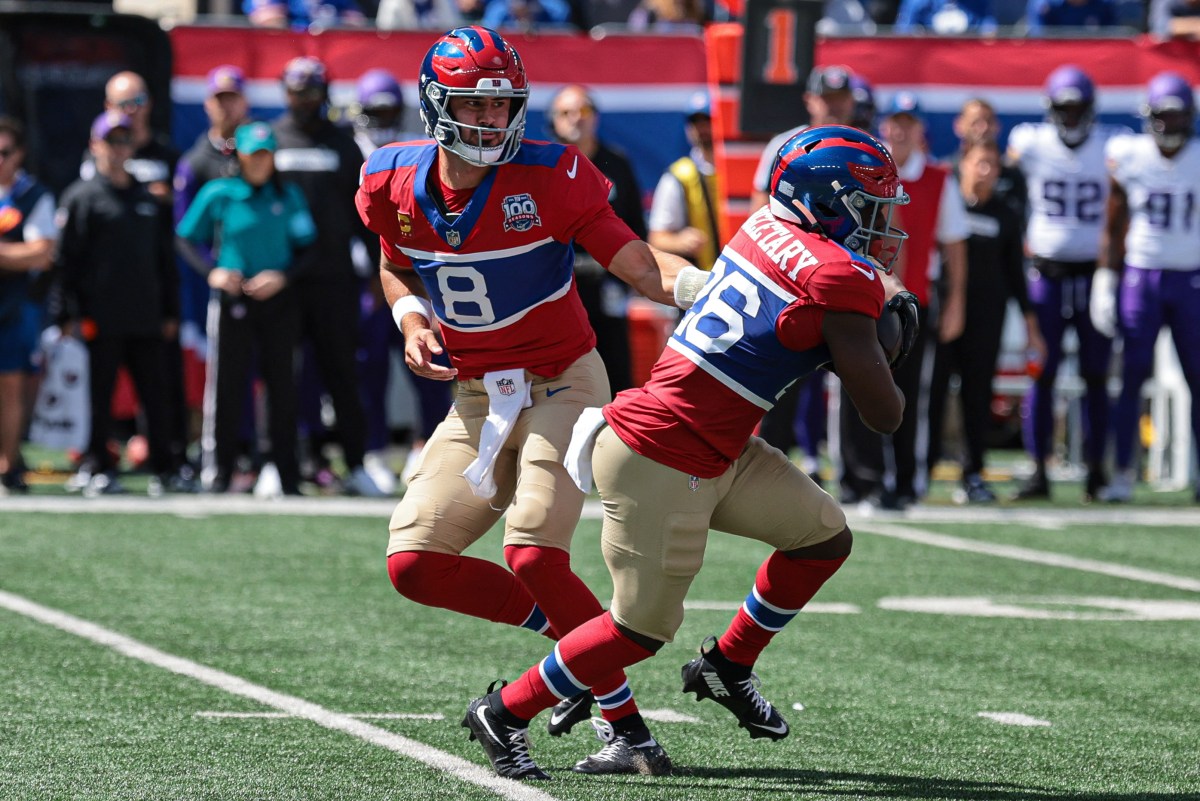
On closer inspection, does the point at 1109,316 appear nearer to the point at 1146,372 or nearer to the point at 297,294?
the point at 1146,372

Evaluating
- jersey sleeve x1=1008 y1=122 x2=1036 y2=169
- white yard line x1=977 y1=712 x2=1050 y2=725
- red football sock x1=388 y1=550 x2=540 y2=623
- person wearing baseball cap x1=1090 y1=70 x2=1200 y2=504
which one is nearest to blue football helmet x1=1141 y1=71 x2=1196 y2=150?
person wearing baseball cap x1=1090 y1=70 x2=1200 y2=504

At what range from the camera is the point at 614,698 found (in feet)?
15.6

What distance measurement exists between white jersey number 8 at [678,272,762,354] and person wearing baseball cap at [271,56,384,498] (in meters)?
6.24

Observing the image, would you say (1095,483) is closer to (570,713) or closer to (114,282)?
(114,282)

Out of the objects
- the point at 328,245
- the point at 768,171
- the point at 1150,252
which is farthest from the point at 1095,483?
the point at 328,245

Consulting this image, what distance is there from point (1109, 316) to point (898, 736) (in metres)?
6.67

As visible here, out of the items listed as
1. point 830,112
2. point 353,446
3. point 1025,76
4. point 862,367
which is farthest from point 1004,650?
point 1025,76

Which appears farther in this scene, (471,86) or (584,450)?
(471,86)

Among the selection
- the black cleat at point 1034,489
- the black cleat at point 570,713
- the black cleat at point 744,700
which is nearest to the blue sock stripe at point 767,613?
the black cleat at point 744,700

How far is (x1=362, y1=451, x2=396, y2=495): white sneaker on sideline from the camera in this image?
35.3 feet

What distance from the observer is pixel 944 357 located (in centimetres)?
1098

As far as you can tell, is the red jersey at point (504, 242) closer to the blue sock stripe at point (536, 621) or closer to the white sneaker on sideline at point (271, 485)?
the blue sock stripe at point (536, 621)

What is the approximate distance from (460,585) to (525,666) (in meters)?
1.24

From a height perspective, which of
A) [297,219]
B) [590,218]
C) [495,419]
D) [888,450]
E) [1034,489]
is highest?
[590,218]
